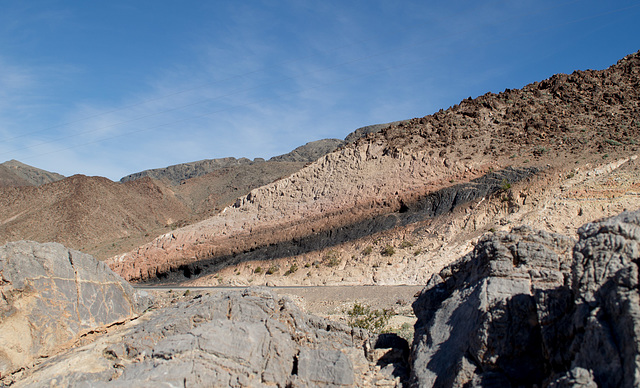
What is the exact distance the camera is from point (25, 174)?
119 meters

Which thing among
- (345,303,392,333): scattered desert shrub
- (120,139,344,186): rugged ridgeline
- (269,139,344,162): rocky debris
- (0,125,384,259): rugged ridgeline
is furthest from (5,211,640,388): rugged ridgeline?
(269,139,344,162): rocky debris

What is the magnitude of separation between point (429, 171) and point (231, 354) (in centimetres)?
2221

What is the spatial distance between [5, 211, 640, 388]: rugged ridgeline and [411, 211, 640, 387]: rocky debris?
0.02 meters

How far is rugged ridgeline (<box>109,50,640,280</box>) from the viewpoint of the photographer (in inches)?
992

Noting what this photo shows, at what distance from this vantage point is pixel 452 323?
7.57m

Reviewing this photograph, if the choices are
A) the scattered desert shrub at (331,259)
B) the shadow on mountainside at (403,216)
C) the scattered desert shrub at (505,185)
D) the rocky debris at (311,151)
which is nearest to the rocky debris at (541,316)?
the scattered desert shrub at (331,259)

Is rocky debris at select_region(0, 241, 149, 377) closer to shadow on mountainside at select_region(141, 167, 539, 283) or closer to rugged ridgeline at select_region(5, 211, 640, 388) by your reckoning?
rugged ridgeline at select_region(5, 211, 640, 388)

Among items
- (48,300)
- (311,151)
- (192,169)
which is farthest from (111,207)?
(192,169)

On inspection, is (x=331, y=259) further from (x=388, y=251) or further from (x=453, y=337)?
(x=453, y=337)

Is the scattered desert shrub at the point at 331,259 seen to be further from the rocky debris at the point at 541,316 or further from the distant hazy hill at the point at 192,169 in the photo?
the distant hazy hill at the point at 192,169

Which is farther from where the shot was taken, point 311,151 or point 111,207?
point 311,151

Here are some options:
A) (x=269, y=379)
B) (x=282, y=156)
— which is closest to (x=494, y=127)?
(x=269, y=379)

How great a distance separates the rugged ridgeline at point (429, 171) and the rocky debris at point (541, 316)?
15.6 metres

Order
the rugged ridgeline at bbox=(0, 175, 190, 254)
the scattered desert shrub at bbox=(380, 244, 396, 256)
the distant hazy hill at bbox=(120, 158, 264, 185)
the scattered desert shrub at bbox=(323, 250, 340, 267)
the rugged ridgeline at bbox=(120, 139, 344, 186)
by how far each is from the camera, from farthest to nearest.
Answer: the distant hazy hill at bbox=(120, 158, 264, 185) < the rugged ridgeline at bbox=(120, 139, 344, 186) < the rugged ridgeline at bbox=(0, 175, 190, 254) < the scattered desert shrub at bbox=(323, 250, 340, 267) < the scattered desert shrub at bbox=(380, 244, 396, 256)
